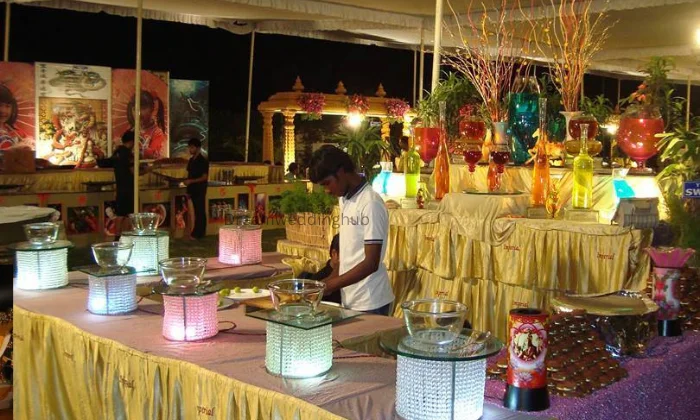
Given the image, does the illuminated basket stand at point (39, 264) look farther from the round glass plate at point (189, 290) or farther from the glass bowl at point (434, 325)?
the glass bowl at point (434, 325)

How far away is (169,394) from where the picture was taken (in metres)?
2.19

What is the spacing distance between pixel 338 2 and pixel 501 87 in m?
2.63

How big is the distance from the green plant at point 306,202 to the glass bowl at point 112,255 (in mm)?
2058

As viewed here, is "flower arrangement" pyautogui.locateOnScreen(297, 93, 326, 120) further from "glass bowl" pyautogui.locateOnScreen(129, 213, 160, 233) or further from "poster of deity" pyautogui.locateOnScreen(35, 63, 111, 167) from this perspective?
"glass bowl" pyautogui.locateOnScreen(129, 213, 160, 233)

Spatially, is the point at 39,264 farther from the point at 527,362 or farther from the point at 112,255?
the point at 527,362

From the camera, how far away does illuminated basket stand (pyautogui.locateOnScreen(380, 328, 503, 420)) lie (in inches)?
63.4

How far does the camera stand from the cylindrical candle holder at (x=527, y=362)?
5.67 feet

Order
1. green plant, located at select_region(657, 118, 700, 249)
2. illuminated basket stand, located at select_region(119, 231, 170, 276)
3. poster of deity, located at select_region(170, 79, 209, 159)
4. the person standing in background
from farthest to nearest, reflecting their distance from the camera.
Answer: poster of deity, located at select_region(170, 79, 209, 159) < the person standing in background < illuminated basket stand, located at select_region(119, 231, 170, 276) < green plant, located at select_region(657, 118, 700, 249)

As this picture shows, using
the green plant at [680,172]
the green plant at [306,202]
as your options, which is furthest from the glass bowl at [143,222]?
the green plant at [680,172]

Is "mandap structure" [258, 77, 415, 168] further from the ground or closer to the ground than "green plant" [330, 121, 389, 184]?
further from the ground

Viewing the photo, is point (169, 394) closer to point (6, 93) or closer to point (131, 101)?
point (6, 93)

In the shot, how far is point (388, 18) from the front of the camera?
6883 millimetres

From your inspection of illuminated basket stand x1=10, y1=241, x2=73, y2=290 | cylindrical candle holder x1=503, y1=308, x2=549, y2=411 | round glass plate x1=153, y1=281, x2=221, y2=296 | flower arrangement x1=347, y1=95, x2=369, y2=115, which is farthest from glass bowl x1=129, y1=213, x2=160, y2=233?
flower arrangement x1=347, y1=95, x2=369, y2=115

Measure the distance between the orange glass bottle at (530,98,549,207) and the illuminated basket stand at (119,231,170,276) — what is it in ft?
5.82
